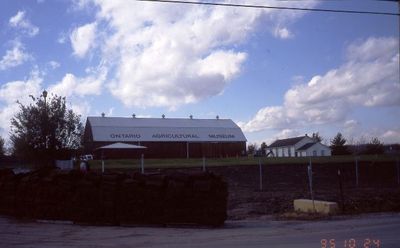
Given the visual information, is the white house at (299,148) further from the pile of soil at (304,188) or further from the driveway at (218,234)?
the driveway at (218,234)

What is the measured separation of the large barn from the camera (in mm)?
66588

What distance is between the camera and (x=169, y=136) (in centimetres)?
6925

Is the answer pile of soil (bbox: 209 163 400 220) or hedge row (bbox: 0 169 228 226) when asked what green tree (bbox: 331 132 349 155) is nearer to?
pile of soil (bbox: 209 163 400 220)

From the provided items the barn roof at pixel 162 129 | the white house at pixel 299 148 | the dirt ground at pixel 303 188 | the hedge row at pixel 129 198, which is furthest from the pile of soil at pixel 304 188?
the white house at pixel 299 148

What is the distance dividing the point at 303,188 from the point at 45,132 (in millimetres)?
17200

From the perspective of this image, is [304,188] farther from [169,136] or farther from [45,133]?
[169,136]

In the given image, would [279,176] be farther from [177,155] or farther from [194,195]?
[177,155]

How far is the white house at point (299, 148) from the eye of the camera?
95.4m

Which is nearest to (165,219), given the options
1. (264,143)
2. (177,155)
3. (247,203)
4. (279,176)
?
(247,203)

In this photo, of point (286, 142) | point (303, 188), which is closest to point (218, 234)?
point (303, 188)

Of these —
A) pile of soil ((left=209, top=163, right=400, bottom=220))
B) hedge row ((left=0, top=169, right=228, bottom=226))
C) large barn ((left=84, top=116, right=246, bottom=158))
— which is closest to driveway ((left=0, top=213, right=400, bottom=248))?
hedge row ((left=0, top=169, right=228, bottom=226))

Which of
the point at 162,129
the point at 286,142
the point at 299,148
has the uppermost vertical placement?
the point at 286,142

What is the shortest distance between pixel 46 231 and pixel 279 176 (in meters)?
25.5

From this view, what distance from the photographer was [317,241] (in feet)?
35.2
